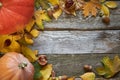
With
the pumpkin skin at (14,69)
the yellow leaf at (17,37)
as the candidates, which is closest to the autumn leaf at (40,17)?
the yellow leaf at (17,37)

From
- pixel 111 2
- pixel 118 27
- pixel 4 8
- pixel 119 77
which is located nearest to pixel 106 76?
pixel 119 77

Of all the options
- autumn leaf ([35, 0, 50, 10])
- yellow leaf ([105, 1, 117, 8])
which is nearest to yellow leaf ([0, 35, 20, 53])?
autumn leaf ([35, 0, 50, 10])

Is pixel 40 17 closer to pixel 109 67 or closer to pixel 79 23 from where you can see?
pixel 79 23

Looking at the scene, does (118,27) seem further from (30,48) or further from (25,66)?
(25,66)

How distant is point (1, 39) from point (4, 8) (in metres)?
0.15

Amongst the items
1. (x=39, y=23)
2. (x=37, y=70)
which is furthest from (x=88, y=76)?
(x=39, y=23)

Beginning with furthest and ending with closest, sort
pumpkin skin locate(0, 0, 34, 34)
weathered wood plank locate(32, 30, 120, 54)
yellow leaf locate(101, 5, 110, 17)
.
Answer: yellow leaf locate(101, 5, 110, 17), weathered wood plank locate(32, 30, 120, 54), pumpkin skin locate(0, 0, 34, 34)

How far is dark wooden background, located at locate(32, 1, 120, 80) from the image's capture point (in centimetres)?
175

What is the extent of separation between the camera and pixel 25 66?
1.52 m

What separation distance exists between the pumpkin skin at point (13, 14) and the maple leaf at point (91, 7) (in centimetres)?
30

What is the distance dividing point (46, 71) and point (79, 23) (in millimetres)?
317

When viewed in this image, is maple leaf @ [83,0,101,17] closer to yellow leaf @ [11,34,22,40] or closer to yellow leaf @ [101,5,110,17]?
yellow leaf @ [101,5,110,17]

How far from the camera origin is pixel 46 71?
1697mm

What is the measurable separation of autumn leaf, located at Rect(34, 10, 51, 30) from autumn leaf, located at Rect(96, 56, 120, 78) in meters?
0.35
